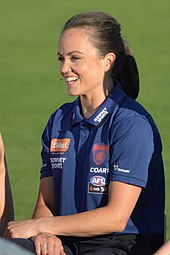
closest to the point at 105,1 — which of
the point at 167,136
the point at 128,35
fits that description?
the point at 128,35

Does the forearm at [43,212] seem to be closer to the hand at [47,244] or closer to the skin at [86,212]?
the skin at [86,212]

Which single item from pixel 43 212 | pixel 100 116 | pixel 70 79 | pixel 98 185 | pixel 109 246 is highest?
pixel 70 79

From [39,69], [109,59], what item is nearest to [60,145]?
[109,59]

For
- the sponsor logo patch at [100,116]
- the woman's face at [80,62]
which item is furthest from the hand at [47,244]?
the woman's face at [80,62]

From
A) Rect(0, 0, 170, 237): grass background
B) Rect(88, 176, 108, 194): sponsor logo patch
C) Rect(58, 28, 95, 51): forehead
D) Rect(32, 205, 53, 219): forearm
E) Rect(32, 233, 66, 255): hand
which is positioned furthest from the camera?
Rect(0, 0, 170, 237): grass background

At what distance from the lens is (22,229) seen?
163 inches

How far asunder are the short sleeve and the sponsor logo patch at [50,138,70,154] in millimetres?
272

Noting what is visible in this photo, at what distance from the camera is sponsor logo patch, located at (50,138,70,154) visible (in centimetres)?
442

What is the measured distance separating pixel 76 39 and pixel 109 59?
182mm

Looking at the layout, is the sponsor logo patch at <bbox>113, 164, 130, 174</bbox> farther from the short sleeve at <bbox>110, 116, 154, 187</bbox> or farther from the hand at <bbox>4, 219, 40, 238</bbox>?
the hand at <bbox>4, 219, 40, 238</bbox>

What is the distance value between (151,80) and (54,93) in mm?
982

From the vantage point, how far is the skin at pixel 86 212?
13.4ft

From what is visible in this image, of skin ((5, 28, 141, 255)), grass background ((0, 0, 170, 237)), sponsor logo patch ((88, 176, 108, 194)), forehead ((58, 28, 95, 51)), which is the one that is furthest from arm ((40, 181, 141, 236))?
grass background ((0, 0, 170, 237))

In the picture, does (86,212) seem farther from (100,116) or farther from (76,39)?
(76,39)
